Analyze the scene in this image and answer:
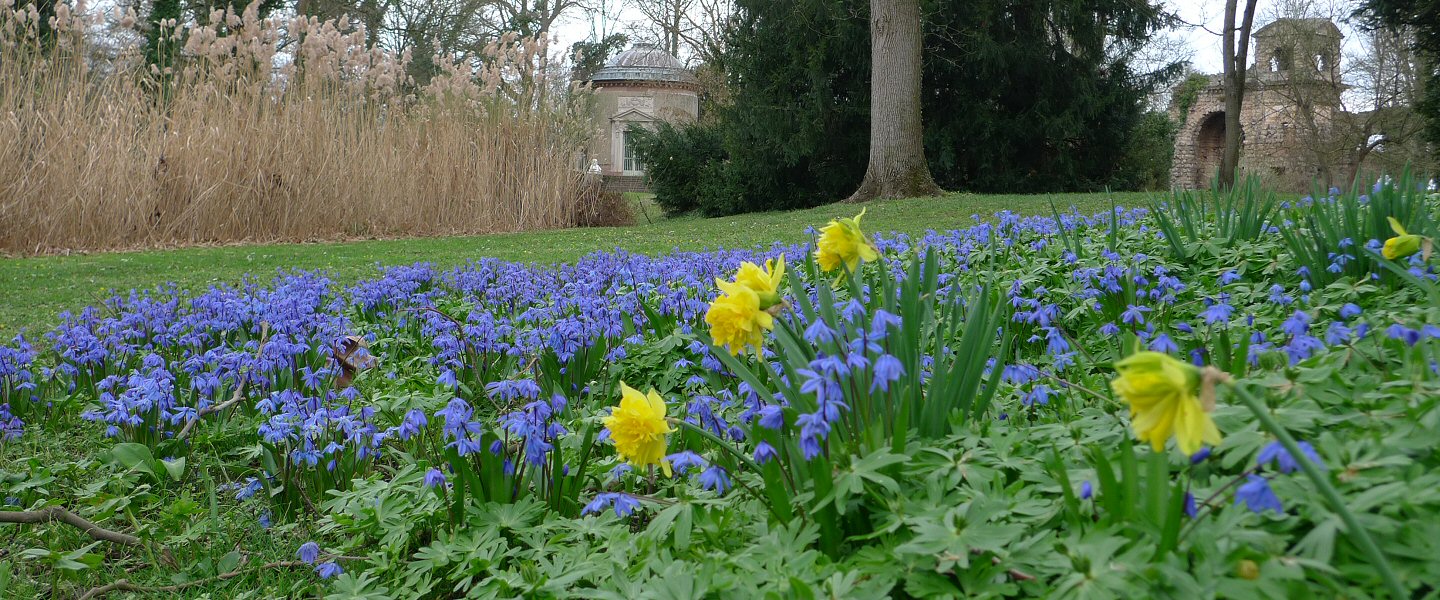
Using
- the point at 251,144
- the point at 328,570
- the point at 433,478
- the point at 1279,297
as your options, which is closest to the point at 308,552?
the point at 328,570

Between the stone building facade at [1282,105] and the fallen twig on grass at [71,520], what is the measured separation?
80.1ft

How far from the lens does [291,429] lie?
247 cm

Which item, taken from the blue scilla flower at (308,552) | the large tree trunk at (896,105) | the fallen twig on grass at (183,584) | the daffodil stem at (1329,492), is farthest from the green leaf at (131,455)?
the large tree trunk at (896,105)

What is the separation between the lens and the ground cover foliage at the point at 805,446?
122 cm

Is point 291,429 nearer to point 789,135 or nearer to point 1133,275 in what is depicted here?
point 1133,275

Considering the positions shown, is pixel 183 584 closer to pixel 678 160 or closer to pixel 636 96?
pixel 678 160

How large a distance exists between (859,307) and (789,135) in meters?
13.6

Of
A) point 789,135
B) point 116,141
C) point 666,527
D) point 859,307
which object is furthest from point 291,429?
point 789,135

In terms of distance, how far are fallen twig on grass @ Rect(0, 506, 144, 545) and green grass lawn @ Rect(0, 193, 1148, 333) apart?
317 cm

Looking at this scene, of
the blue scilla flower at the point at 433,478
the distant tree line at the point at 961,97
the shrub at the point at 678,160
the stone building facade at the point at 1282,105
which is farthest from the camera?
the stone building facade at the point at 1282,105

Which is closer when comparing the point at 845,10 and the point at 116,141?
the point at 116,141

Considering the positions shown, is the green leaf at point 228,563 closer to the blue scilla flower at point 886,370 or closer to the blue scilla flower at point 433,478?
the blue scilla flower at point 433,478

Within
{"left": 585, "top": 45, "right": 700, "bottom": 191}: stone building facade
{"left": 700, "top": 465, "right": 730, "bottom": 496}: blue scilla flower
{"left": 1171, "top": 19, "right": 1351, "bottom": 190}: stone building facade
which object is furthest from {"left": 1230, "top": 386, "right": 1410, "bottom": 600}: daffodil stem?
{"left": 585, "top": 45, "right": 700, "bottom": 191}: stone building facade

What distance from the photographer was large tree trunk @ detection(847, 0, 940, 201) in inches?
476
